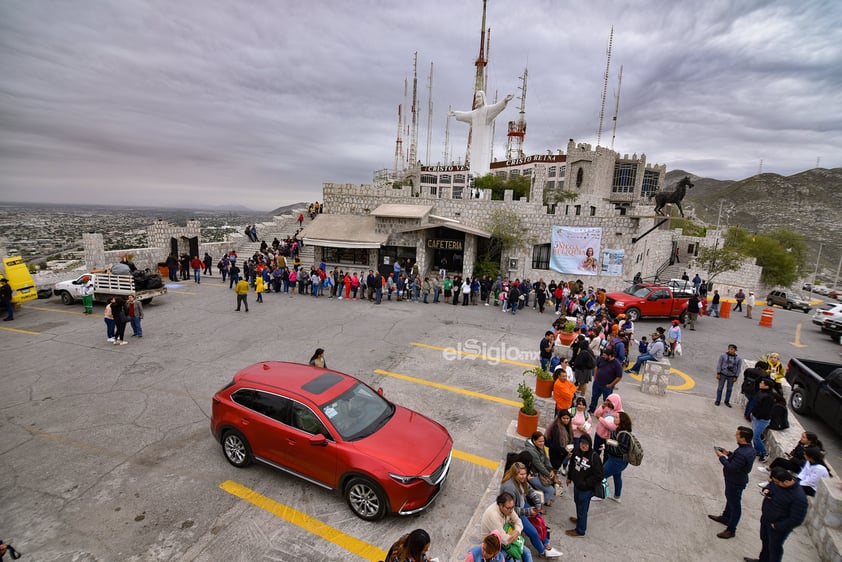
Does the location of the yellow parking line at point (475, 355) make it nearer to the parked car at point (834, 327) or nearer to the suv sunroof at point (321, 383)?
the suv sunroof at point (321, 383)

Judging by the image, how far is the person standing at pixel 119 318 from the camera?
1146cm

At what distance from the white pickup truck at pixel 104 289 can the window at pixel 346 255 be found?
10282 millimetres

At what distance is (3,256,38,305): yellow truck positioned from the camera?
14.8 m

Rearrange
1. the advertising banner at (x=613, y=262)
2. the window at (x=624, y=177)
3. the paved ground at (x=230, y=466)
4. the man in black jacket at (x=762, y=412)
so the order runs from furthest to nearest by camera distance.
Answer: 1. the window at (x=624, y=177)
2. the advertising banner at (x=613, y=262)
3. the man in black jacket at (x=762, y=412)
4. the paved ground at (x=230, y=466)

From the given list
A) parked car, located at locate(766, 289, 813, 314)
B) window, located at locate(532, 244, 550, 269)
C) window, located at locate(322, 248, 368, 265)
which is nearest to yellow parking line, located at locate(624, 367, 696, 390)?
window, located at locate(532, 244, 550, 269)

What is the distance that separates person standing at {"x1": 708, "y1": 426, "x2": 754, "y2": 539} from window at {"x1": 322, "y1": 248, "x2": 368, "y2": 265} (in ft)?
68.4

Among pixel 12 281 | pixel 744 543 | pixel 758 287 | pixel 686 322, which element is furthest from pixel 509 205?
pixel 758 287

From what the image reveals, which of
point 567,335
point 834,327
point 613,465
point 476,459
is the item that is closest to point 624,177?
point 834,327

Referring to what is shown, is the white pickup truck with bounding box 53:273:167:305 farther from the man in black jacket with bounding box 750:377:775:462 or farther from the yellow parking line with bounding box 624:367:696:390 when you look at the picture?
the man in black jacket with bounding box 750:377:775:462

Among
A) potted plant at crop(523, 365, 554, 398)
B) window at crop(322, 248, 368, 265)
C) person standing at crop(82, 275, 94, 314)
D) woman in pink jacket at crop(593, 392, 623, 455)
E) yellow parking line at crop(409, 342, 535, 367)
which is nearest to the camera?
woman in pink jacket at crop(593, 392, 623, 455)

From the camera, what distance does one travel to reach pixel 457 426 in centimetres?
776

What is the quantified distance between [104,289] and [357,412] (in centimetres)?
1506

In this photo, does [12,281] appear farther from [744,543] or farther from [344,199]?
[744,543]

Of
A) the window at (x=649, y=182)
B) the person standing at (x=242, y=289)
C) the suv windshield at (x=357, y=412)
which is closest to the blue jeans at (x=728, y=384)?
the suv windshield at (x=357, y=412)
